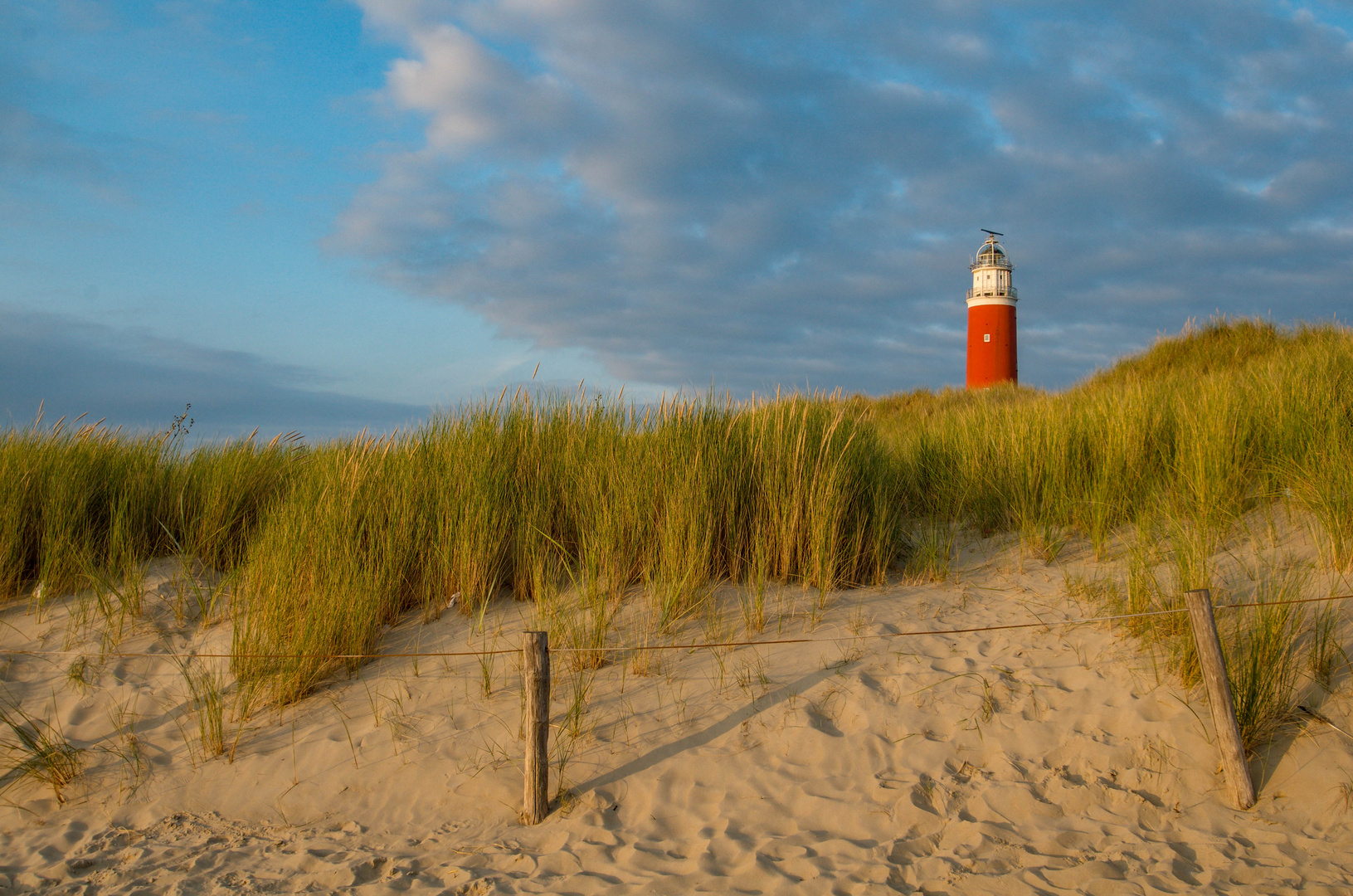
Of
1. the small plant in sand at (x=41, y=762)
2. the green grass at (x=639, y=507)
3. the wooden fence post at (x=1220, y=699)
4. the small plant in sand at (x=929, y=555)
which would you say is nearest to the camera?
the wooden fence post at (x=1220, y=699)

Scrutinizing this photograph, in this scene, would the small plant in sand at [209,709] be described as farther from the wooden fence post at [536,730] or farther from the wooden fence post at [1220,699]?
the wooden fence post at [1220,699]

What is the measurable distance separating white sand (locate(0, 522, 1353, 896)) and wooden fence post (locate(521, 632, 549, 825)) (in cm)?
11

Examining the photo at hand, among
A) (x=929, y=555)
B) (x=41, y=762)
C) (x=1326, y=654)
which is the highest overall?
(x=929, y=555)

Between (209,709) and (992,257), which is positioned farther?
(992,257)

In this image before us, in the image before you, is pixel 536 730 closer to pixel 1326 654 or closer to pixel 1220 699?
pixel 1220 699

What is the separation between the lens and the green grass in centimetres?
496

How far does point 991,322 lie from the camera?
27.7 metres

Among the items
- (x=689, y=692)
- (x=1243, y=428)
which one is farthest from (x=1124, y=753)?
(x=1243, y=428)

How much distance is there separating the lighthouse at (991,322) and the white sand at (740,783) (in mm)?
23789

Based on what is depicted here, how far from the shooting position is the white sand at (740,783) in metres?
3.23

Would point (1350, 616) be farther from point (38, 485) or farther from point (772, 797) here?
point (38, 485)

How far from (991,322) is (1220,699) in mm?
26141

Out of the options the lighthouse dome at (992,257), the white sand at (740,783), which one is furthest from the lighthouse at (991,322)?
the white sand at (740,783)

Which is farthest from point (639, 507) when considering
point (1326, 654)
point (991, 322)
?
point (991, 322)
